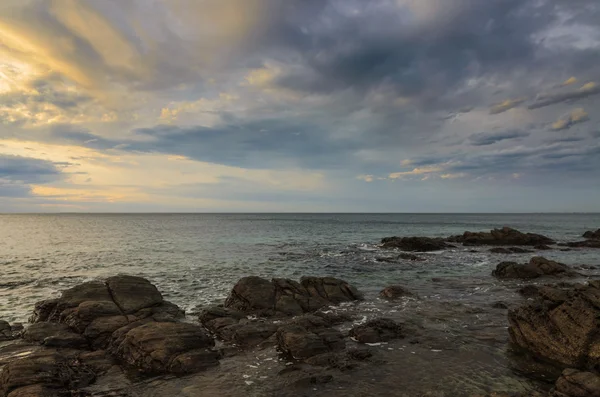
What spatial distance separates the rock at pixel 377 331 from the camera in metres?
17.7

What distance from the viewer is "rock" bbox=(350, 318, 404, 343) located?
17.7 meters

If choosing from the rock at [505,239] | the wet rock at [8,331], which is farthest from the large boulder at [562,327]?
the rock at [505,239]

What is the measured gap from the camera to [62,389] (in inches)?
495

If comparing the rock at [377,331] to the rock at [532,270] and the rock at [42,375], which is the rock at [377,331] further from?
the rock at [532,270]

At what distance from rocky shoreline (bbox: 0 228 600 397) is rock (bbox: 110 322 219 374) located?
0.05m

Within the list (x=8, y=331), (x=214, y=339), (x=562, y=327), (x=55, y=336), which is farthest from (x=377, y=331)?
(x=8, y=331)

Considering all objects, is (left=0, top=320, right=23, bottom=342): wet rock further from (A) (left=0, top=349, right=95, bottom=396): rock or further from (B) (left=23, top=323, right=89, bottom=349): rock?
(A) (left=0, top=349, right=95, bottom=396): rock

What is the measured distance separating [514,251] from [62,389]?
63.5m

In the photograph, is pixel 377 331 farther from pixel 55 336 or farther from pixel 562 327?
pixel 55 336

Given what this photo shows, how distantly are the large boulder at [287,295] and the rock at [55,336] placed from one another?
30.5 feet

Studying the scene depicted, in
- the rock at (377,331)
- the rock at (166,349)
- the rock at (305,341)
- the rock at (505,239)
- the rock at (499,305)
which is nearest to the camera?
the rock at (166,349)

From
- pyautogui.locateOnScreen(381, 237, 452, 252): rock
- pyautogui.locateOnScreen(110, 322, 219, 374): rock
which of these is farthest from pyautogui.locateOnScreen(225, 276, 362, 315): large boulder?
pyautogui.locateOnScreen(381, 237, 452, 252): rock

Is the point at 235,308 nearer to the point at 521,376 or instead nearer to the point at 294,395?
the point at 294,395

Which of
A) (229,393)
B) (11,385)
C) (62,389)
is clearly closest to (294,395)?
(229,393)
